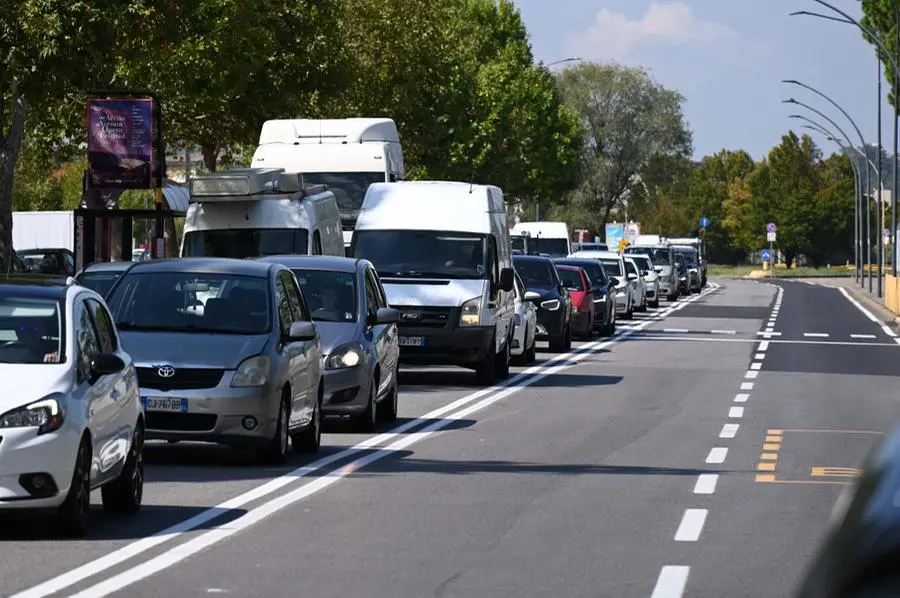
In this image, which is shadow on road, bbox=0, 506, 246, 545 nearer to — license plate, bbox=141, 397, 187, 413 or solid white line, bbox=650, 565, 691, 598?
license plate, bbox=141, 397, 187, 413

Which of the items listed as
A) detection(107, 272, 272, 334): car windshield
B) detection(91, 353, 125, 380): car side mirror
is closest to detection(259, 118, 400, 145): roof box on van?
detection(107, 272, 272, 334): car windshield

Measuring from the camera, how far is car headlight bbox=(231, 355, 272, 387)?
14406mm

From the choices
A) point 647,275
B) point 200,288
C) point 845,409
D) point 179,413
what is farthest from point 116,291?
point 647,275

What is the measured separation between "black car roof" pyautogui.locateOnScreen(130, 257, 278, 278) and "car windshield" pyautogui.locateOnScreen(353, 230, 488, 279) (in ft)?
32.1

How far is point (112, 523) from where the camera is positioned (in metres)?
11.0

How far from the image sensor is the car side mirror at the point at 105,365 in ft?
35.0

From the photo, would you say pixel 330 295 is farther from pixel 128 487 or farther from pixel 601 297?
pixel 601 297

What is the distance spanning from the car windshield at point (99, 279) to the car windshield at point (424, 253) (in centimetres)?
465

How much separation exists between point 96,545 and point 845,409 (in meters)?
13.0

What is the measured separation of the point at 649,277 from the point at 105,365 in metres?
51.9

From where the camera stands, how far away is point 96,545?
10.0 meters

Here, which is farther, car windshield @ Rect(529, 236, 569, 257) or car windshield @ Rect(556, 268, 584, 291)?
car windshield @ Rect(529, 236, 569, 257)

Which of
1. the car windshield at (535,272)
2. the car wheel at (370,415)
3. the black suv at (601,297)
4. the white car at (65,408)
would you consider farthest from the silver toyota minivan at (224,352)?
the black suv at (601,297)

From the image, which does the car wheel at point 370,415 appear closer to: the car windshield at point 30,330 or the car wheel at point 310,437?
the car wheel at point 310,437
